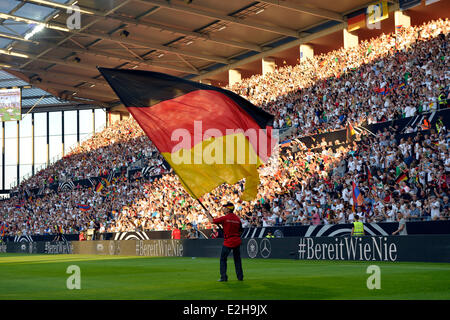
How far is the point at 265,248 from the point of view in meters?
29.2

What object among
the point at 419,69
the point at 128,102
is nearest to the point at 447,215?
the point at 419,69

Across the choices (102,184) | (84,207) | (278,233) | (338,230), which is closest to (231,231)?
(338,230)

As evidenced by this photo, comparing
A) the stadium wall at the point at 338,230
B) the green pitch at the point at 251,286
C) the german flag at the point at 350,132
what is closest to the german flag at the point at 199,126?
the green pitch at the point at 251,286

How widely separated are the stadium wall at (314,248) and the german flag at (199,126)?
341 inches

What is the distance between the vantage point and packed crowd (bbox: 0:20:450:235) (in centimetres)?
2817

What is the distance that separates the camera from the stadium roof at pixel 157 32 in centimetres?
4344

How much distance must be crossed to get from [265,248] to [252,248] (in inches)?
41.2

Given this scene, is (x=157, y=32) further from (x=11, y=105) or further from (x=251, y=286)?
(x=251, y=286)

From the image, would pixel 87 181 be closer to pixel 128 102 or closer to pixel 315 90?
pixel 315 90

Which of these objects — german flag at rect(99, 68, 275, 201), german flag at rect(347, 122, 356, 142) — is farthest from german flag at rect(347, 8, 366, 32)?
german flag at rect(99, 68, 275, 201)

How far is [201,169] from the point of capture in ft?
49.4

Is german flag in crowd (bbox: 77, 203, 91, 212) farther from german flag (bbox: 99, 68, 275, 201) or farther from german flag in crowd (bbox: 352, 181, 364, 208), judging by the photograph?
german flag (bbox: 99, 68, 275, 201)

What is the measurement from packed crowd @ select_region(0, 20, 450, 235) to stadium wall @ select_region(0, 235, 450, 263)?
328 cm

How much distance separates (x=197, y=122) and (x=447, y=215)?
524 inches
